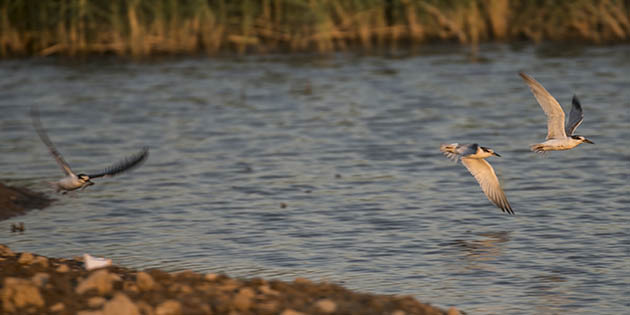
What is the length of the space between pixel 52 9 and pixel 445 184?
13.8 metres

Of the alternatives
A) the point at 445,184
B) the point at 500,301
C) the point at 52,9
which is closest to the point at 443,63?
the point at 52,9

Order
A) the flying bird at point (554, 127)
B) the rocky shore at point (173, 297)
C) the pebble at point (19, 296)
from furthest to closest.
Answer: the flying bird at point (554, 127) < the pebble at point (19, 296) < the rocky shore at point (173, 297)

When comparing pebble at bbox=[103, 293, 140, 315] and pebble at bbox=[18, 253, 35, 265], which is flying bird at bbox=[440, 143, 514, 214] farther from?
pebble at bbox=[103, 293, 140, 315]

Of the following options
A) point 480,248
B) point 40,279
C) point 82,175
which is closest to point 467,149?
point 480,248

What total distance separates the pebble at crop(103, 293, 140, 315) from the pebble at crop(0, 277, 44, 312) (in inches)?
24.5

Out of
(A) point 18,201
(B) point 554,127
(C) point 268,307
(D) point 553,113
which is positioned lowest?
(A) point 18,201

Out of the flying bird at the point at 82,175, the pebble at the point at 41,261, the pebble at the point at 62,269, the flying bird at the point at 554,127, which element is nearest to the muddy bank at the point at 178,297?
the pebble at the point at 62,269

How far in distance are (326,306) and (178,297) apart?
901 mm

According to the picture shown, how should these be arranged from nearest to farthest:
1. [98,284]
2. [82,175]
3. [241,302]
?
[241,302] → [98,284] → [82,175]

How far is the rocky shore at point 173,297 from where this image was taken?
6.18 meters

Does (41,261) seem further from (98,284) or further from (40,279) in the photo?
(98,284)

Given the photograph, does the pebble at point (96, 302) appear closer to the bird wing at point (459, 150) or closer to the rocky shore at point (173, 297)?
the rocky shore at point (173, 297)

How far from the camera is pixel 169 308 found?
6078mm

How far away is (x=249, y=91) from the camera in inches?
850
